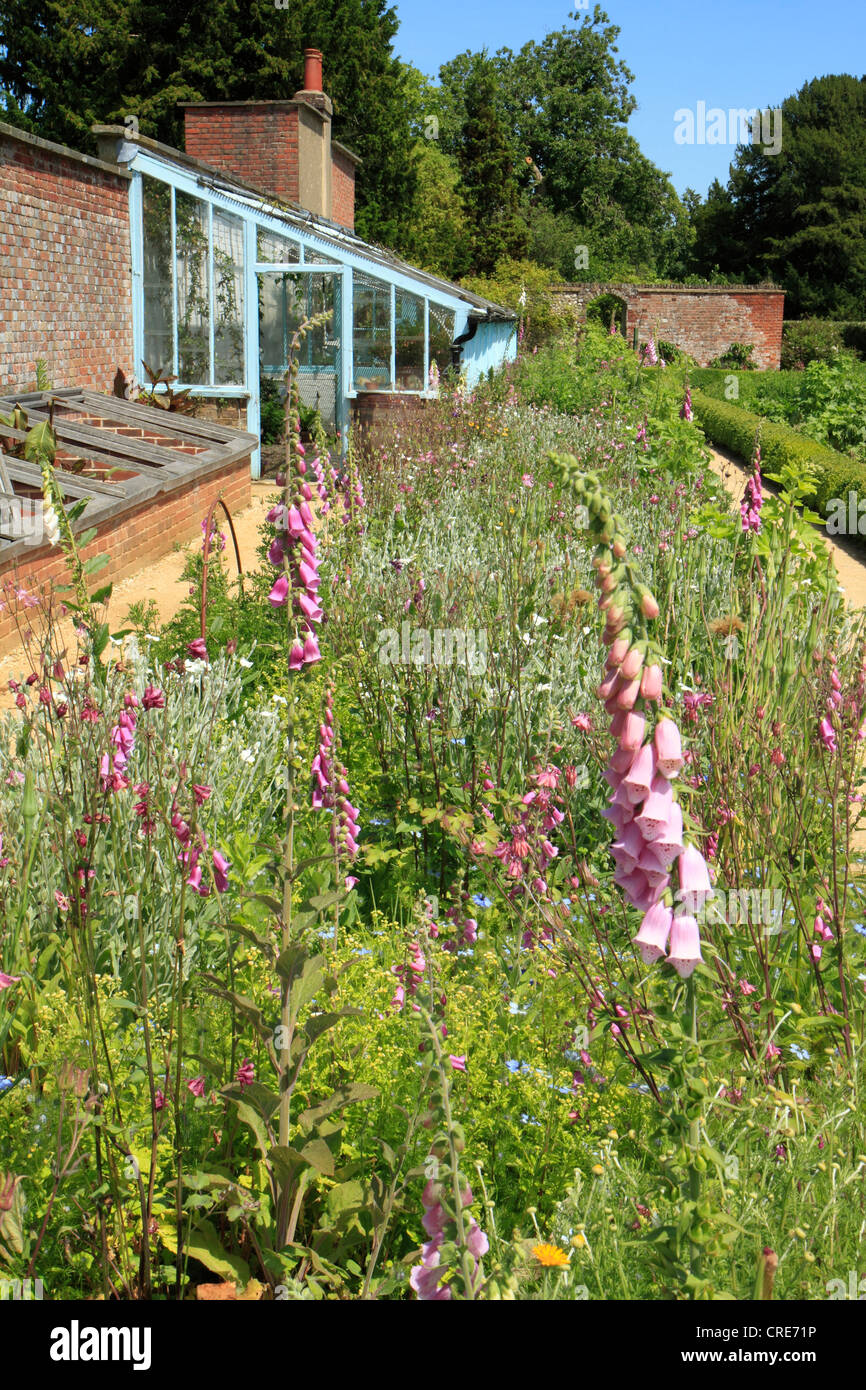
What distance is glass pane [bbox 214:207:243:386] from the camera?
43.9 feet

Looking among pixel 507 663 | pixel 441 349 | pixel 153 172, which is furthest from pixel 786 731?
pixel 441 349

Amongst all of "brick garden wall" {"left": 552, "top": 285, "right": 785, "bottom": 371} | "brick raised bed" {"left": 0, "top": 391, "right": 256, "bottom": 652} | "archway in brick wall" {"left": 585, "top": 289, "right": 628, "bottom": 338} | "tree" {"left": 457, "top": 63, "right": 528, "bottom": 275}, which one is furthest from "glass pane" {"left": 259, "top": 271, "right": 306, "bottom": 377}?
"tree" {"left": 457, "top": 63, "right": 528, "bottom": 275}

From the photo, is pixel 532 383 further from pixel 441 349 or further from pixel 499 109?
pixel 499 109

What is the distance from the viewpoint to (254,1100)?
1919mm

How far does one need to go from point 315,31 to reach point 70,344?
1790 centimetres

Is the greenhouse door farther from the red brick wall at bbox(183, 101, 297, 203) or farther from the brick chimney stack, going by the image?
the red brick wall at bbox(183, 101, 297, 203)

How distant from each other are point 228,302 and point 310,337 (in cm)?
197

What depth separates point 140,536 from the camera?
27.9ft

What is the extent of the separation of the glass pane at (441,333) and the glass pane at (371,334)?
1.17m

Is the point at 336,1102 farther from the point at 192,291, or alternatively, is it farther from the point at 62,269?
the point at 192,291

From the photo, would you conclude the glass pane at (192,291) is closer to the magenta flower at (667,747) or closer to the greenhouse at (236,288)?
the greenhouse at (236,288)

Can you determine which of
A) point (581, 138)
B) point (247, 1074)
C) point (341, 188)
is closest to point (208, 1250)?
point (247, 1074)

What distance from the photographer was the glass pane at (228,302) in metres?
13.4

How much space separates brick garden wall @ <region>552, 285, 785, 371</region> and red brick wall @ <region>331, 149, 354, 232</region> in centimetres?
1353
